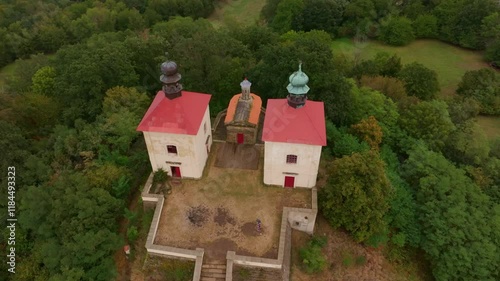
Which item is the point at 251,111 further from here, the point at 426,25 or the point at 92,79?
the point at 426,25

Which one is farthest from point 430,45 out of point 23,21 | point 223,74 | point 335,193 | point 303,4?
point 23,21

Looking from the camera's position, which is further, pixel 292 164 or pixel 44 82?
pixel 44 82

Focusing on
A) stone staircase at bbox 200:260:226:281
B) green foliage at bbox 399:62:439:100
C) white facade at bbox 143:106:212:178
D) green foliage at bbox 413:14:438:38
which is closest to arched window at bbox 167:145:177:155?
white facade at bbox 143:106:212:178

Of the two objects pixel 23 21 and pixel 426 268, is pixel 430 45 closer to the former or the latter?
pixel 426 268

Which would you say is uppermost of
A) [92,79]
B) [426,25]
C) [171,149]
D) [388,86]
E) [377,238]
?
[92,79]

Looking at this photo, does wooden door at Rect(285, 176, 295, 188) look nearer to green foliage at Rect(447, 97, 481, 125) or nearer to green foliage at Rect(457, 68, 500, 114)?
green foliage at Rect(447, 97, 481, 125)

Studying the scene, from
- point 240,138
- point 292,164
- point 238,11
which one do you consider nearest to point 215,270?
point 292,164
